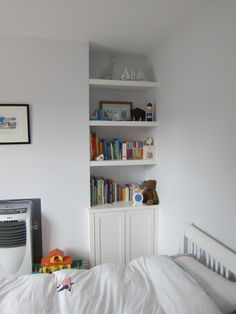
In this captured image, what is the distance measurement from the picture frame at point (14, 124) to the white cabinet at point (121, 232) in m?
0.99

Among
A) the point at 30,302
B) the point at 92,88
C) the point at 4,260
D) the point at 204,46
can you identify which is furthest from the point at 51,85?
the point at 30,302

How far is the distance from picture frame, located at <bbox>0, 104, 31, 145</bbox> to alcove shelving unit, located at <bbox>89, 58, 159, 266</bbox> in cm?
63

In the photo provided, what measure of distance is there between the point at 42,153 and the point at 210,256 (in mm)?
1756

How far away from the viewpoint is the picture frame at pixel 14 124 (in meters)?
2.59

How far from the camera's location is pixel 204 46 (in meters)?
2.02

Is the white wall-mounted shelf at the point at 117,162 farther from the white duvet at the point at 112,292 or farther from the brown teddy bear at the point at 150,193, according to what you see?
the white duvet at the point at 112,292

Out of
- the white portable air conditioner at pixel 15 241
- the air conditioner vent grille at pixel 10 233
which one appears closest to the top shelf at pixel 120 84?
the white portable air conditioner at pixel 15 241

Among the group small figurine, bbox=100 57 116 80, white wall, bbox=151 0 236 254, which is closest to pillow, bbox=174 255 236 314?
white wall, bbox=151 0 236 254

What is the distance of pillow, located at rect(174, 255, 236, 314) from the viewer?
4.90ft

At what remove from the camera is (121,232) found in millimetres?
2867

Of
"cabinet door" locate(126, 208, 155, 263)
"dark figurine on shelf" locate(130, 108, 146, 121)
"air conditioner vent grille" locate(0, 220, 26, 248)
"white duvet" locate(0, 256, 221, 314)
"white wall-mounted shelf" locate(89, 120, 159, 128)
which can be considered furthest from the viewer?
"dark figurine on shelf" locate(130, 108, 146, 121)

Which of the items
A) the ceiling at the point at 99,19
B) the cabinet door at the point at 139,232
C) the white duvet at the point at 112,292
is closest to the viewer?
the white duvet at the point at 112,292

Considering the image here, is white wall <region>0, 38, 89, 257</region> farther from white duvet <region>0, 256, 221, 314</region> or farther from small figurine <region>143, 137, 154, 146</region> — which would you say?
white duvet <region>0, 256, 221, 314</region>

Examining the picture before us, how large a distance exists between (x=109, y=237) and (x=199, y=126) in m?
1.46
